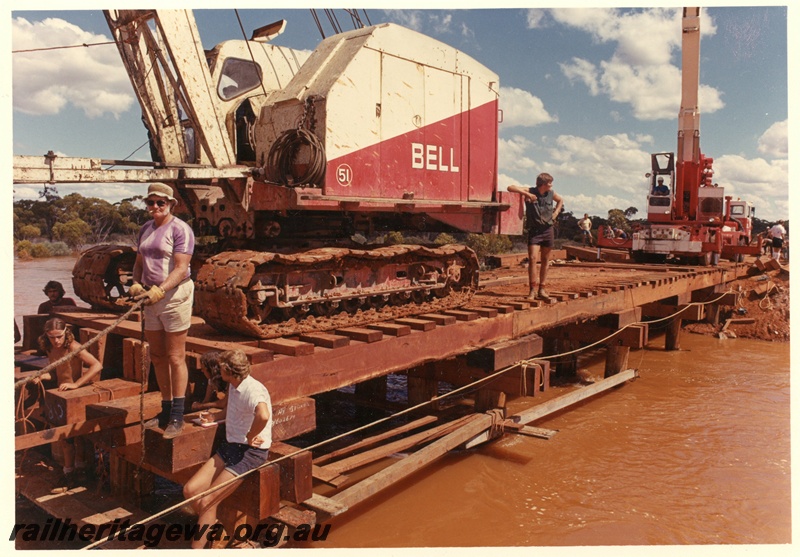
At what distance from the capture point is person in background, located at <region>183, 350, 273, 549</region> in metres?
3.93

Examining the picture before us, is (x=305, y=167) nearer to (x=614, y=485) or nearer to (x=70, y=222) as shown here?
(x=614, y=485)

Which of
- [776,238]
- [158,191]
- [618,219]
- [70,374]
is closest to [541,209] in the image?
[158,191]

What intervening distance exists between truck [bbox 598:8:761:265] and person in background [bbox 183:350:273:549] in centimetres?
1403

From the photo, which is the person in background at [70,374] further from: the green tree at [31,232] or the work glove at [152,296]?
the green tree at [31,232]

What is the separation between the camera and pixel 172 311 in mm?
4070

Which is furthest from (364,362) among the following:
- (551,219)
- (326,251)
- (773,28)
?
(773,28)

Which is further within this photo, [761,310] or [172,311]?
[761,310]

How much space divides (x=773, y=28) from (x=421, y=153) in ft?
12.2

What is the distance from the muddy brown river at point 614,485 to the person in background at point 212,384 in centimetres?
186

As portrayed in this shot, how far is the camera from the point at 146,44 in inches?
245

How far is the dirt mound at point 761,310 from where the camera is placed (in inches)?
593


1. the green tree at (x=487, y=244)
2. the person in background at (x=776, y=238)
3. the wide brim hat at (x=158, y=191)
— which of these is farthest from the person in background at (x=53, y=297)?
the green tree at (x=487, y=244)

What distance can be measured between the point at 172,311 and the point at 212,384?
2.30 ft

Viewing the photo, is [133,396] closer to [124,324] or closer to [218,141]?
[124,324]
